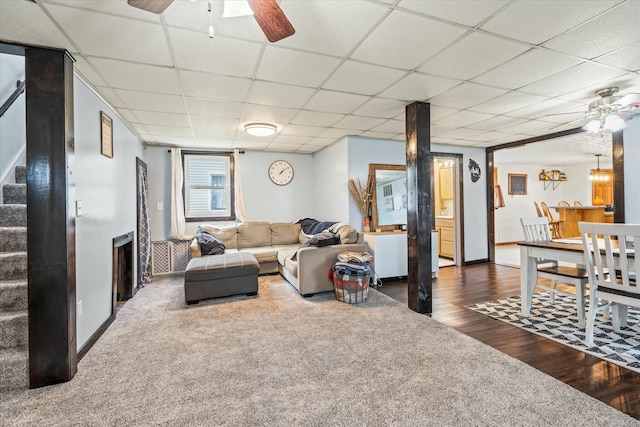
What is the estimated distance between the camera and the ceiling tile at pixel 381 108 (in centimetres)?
321

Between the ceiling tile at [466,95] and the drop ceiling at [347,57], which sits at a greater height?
the ceiling tile at [466,95]

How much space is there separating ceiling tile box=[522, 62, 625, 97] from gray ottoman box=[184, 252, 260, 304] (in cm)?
372

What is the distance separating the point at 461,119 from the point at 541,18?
2.18m

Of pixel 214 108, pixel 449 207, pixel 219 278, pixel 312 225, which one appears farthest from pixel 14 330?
pixel 449 207

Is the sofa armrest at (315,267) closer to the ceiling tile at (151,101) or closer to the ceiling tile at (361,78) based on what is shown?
the ceiling tile at (361,78)

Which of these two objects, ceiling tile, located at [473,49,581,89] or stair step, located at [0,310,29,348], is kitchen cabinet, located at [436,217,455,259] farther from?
stair step, located at [0,310,29,348]

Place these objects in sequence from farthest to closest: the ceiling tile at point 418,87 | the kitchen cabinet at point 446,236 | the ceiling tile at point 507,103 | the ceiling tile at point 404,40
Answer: the kitchen cabinet at point 446,236 → the ceiling tile at point 507,103 → the ceiling tile at point 418,87 → the ceiling tile at point 404,40

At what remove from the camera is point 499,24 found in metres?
1.85

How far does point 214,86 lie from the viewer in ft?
8.90

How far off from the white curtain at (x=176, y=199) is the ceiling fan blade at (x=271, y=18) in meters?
4.32

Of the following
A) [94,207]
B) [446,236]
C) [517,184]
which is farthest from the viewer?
[517,184]

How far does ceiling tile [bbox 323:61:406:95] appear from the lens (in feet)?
7.91

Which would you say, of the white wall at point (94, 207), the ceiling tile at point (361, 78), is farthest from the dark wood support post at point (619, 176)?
the white wall at point (94, 207)

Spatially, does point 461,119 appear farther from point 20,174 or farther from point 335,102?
point 20,174
